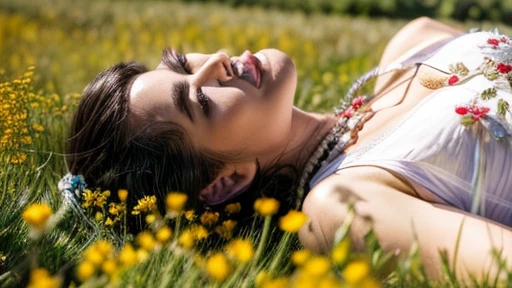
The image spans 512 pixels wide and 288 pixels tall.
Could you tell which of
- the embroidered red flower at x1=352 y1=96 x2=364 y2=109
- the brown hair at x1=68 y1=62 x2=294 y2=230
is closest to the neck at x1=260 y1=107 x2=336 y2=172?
the embroidered red flower at x1=352 y1=96 x2=364 y2=109

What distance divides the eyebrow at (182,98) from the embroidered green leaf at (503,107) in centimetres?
87

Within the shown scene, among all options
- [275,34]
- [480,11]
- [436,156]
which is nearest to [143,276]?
[436,156]

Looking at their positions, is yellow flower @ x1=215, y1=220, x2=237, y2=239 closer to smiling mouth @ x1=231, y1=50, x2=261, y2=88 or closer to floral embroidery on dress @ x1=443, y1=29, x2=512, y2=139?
smiling mouth @ x1=231, y1=50, x2=261, y2=88

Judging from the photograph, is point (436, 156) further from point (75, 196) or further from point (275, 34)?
point (275, 34)

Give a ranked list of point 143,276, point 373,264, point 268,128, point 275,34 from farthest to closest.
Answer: point 275,34
point 268,128
point 143,276
point 373,264

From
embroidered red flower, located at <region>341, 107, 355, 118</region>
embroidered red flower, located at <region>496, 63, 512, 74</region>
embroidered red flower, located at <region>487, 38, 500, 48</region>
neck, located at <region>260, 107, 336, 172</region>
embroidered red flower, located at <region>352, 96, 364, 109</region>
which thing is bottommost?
neck, located at <region>260, 107, 336, 172</region>

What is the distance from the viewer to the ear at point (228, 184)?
7.68 ft

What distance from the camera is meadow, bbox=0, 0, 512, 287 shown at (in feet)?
5.03

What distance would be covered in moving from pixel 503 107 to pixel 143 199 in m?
1.03

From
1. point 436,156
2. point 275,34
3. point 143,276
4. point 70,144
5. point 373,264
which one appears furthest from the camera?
point 275,34

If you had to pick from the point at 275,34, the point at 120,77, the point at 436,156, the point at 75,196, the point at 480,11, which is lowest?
the point at 480,11

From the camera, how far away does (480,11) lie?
766 centimetres

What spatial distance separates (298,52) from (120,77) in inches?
107

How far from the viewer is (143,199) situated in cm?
210
